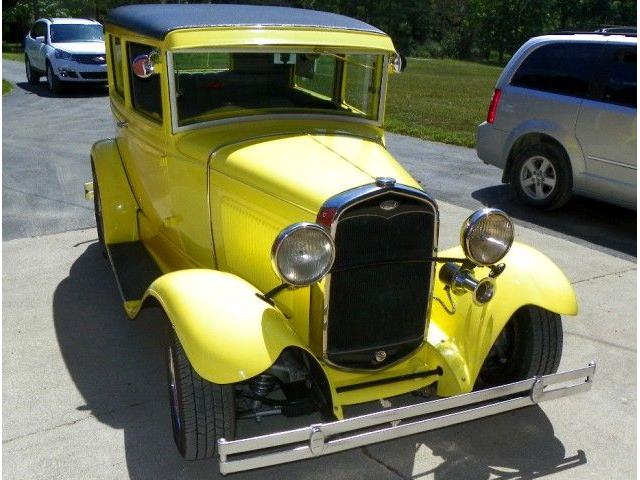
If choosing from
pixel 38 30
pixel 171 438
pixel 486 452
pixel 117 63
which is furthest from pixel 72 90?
pixel 486 452

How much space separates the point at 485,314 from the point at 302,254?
116 centimetres

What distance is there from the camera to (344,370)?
10.9 ft

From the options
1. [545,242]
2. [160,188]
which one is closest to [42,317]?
[160,188]

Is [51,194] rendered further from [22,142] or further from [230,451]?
[230,451]

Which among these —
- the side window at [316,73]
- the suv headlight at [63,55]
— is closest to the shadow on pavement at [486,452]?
the side window at [316,73]

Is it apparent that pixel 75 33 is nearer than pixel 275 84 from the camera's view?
No

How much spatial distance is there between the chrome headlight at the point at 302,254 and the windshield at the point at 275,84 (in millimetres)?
1566

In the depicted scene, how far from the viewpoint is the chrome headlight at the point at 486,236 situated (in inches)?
128

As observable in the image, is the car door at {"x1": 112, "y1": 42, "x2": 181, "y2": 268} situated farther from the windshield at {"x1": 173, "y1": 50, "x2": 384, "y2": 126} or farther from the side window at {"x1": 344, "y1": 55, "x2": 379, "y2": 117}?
the side window at {"x1": 344, "y1": 55, "x2": 379, "y2": 117}

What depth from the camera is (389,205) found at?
10.2 feet

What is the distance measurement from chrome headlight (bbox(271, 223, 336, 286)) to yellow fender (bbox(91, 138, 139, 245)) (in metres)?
2.57

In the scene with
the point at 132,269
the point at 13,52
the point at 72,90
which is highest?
the point at 132,269

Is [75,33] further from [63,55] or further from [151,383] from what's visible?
[151,383]

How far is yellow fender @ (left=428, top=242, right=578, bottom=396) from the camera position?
11.3 ft
